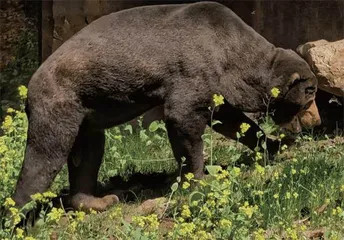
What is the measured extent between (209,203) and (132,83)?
1.35 meters

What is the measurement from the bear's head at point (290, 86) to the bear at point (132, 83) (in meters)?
0.14

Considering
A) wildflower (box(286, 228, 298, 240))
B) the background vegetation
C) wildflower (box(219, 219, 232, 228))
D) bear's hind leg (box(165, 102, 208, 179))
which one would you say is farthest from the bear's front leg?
wildflower (box(286, 228, 298, 240))

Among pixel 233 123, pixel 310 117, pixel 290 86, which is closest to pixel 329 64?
pixel 310 117

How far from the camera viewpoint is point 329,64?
8953 mm

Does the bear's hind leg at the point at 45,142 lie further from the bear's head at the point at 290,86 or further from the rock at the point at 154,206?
the bear's head at the point at 290,86

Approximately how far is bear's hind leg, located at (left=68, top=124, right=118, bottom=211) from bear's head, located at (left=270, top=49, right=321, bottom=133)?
168 centimetres

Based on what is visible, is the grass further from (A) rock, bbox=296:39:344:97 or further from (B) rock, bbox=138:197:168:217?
(A) rock, bbox=296:39:344:97

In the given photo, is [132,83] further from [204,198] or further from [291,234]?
[291,234]

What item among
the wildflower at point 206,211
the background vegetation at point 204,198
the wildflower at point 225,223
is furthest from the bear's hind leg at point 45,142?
the wildflower at point 225,223

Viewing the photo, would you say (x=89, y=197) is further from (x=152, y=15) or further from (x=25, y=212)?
(x=152, y=15)

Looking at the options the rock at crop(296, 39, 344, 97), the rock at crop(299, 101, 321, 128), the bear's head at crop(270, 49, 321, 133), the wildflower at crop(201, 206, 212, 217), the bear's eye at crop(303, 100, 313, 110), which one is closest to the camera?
the wildflower at crop(201, 206, 212, 217)

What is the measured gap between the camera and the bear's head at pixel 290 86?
7629 millimetres

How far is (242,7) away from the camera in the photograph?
32.5 ft

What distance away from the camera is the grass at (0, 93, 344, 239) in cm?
595
